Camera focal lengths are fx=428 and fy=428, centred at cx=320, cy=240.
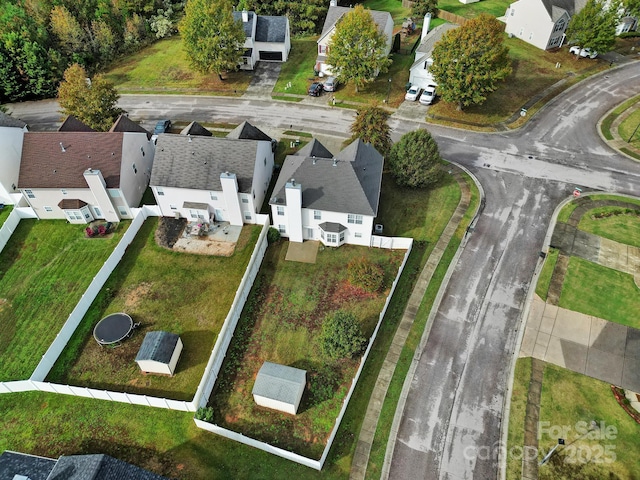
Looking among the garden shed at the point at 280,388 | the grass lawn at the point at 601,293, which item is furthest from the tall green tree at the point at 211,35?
the grass lawn at the point at 601,293

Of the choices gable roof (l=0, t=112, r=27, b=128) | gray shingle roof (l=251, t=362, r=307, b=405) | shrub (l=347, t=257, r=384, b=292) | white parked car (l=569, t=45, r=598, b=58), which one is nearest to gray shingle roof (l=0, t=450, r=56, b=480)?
gray shingle roof (l=251, t=362, r=307, b=405)

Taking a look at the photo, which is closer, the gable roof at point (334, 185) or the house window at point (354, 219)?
the gable roof at point (334, 185)

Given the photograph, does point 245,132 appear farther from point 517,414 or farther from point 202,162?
point 517,414

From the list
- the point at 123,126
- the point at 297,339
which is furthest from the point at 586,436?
the point at 123,126

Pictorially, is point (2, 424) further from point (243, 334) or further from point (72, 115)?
point (72, 115)

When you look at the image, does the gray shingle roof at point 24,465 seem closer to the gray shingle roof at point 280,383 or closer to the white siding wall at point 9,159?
the gray shingle roof at point 280,383

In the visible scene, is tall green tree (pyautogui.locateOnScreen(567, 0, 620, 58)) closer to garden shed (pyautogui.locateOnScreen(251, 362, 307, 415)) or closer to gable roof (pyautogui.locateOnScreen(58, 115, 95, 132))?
garden shed (pyautogui.locateOnScreen(251, 362, 307, 415))
